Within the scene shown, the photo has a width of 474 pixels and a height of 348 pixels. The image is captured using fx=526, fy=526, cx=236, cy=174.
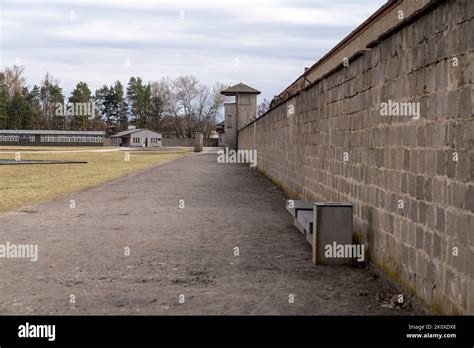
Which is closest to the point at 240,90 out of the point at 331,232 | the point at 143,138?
the point at 143,138

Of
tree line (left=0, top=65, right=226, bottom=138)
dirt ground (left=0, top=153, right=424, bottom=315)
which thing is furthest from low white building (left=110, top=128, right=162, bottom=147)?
dirt ground (left=0, top=153, right=424, bottom=315)

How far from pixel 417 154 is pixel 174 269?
314 cm

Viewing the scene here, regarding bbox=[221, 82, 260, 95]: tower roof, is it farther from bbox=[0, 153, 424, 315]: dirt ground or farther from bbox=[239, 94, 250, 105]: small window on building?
bbox=[0, 153, 424, 315]: dirt ground

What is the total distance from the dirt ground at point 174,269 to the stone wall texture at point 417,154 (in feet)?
1.63

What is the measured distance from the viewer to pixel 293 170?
45.3 feet

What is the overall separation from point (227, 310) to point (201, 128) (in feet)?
354

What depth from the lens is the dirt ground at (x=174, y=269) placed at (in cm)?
495

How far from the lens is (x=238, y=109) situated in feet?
184

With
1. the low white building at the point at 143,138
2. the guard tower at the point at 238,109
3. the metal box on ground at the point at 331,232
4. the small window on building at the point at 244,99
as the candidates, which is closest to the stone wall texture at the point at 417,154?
the metal box on ground at the point at 331,232

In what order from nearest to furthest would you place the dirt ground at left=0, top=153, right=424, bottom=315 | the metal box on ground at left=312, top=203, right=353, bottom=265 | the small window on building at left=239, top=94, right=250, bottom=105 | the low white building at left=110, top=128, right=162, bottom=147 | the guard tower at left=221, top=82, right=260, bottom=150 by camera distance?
1. the dirt ground at left=0, top=153, right=424, bottom=315
2. the metal box on ground at left=312, top=203, right=353, bottom=265
3. the guard tower at left=221, top=82, right=260, bottom=150
4. the small window on building at left=239, top=94, right=250, bottom=105
5. the low white building at left=110, top=128, right=162, bottom=147

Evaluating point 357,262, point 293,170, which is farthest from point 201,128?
point 357,262

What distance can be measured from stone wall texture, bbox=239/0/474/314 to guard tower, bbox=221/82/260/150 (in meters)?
47.0

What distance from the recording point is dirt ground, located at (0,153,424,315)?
4945 mm

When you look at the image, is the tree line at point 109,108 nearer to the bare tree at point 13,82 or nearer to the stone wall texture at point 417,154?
the bare tree at point 13,82
